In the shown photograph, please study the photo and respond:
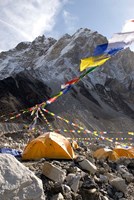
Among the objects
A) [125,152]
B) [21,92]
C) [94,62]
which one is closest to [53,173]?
[94,62]

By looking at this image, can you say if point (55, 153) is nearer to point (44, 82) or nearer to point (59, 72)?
point (44, 82)

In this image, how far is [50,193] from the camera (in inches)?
229

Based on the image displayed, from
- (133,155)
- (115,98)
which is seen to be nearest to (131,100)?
(115,98)

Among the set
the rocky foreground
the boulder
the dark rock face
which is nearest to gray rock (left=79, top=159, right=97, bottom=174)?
the rocky foreground

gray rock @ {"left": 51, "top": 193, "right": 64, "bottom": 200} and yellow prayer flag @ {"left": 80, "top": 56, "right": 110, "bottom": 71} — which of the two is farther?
yellow prayer flag @ {"left": 80, "top": 56, "right": 110, "bottom": 71}

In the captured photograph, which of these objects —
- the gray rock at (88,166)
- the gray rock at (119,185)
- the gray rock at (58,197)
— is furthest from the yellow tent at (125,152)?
the gray rock at (58,197)

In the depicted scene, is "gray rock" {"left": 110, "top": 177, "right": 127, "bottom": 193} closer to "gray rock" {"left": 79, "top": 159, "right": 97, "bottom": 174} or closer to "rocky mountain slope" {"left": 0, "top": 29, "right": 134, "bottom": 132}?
"gray rock" {"left": 79, "top": 159, "right": 97, "bottom": 174}

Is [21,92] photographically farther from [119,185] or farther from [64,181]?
[64,181]

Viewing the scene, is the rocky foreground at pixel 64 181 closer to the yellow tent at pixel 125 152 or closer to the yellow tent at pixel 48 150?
the yellow tent at pixel 48 150

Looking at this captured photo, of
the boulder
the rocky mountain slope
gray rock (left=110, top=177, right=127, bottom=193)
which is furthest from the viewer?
the rocky mountain slope

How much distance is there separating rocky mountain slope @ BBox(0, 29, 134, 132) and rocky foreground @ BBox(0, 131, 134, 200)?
4388 centimetres

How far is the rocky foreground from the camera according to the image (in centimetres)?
439

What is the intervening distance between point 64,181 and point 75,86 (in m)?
76.4

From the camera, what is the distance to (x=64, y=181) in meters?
6.49
